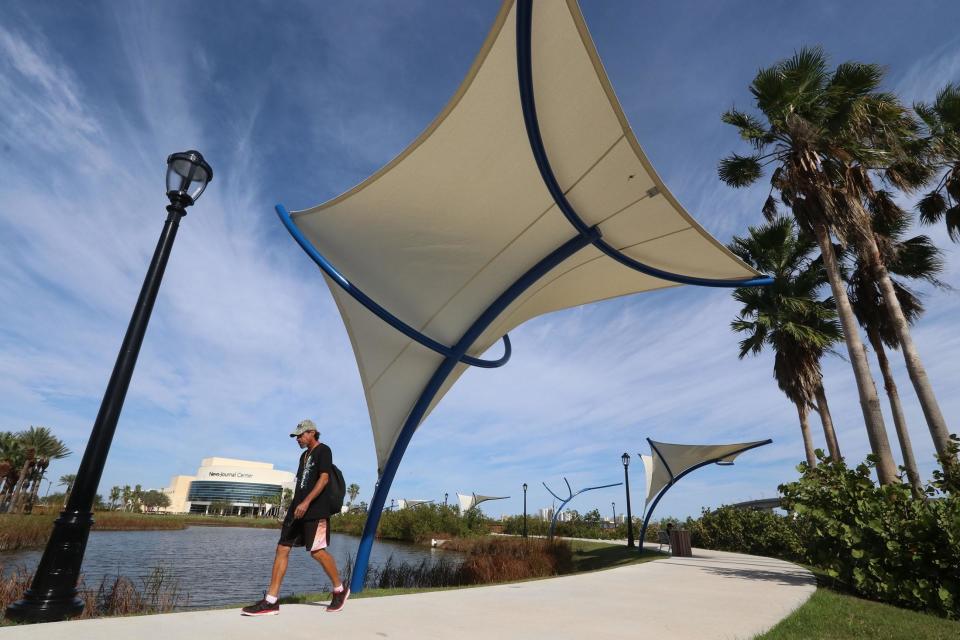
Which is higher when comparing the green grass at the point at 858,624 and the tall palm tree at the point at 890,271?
the tall palm tree at the point at 890,271

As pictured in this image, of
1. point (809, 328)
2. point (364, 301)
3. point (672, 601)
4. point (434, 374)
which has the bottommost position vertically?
point (672, 601)

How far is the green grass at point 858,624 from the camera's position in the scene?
4.02 m

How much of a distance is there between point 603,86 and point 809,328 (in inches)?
572

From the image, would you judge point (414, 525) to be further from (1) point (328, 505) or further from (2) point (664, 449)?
(1) point (328, 505)

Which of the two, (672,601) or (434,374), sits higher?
(434,374)

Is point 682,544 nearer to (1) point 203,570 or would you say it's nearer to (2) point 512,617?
(2) point 512,617

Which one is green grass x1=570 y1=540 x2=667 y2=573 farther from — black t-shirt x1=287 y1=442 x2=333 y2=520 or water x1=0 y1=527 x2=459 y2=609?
black t-shirt x1=287 y1=442 x2=333 y2=520

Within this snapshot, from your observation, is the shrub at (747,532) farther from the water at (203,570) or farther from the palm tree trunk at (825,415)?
the water at (203,570)

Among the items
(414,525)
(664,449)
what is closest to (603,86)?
(664,449)

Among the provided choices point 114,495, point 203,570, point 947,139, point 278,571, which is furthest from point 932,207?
point 114,495

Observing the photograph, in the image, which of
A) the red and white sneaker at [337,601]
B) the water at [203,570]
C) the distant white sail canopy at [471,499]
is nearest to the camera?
the red and white sneaker at [337,601]

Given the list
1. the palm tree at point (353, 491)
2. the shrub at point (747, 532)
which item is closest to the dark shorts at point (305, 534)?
the shrub at point (747, 532)

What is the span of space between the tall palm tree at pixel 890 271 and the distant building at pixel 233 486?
108 m

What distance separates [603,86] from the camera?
5047 millimetres
